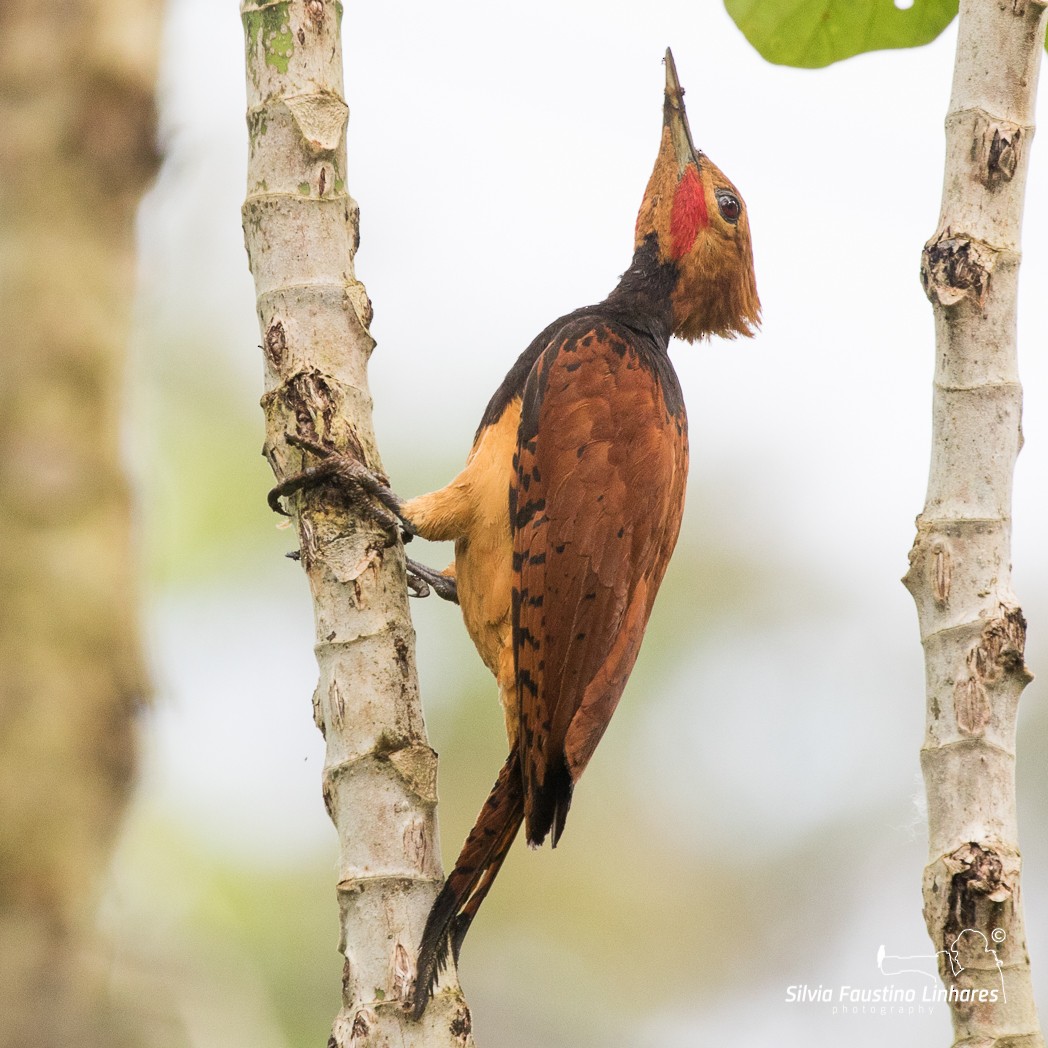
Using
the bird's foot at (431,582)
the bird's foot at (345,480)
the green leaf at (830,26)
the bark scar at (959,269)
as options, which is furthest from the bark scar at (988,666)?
the bird's foot at (431,582)

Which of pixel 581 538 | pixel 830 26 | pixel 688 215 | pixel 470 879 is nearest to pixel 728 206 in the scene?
pixel 688 215

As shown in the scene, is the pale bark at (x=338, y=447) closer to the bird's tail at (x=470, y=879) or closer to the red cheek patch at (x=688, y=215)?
the bird's tail at (x=470, y=879)

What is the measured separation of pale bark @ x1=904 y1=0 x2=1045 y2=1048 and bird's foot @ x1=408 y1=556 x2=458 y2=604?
200 cm

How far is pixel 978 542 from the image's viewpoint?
2.18 meters

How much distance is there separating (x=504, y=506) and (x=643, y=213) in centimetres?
161

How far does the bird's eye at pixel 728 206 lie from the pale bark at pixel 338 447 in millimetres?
2115

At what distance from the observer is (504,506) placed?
356cm

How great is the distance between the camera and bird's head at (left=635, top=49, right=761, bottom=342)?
4.46 meters

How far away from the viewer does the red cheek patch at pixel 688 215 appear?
14.6 feet

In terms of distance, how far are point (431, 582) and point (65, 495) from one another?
4.41ft

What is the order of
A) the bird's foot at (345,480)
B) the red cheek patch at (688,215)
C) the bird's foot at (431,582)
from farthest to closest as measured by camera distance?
the red cheek patch at (688,215), the bird's foot at (431,582), the bird's foot at (345,480)

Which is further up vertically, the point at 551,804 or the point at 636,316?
the point at 636,316

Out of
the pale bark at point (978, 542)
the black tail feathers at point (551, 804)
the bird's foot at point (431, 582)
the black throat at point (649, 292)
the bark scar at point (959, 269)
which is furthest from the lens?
the black throat at point (649, 292)

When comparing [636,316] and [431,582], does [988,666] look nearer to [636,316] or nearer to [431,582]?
[431,582]
